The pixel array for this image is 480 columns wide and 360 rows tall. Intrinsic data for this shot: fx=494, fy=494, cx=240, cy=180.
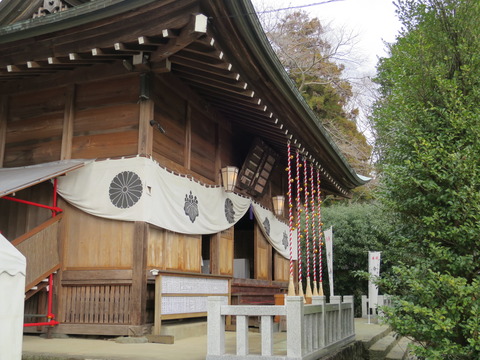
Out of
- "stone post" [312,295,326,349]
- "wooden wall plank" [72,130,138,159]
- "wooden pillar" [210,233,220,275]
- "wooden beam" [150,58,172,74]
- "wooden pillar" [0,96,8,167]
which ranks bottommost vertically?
"stone post" [312,295,326,349]

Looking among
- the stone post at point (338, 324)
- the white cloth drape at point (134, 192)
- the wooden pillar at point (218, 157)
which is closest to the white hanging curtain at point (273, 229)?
the wooden pillar at point (218, 157)

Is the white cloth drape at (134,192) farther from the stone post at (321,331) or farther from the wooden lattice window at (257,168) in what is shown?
the stone post at (321,331)

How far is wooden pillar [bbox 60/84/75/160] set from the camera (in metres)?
7.20

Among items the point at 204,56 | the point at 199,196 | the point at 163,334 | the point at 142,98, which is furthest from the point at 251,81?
the point at 163,334

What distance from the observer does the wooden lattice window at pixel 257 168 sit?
973 cm

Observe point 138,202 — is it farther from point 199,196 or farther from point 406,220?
point 406,220

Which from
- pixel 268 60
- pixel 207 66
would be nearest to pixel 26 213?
pixel 207 66

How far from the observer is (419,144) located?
5.07 metres

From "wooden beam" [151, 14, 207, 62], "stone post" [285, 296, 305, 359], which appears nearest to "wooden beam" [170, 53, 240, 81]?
"wooden beam" [151, 14, 207, 62]

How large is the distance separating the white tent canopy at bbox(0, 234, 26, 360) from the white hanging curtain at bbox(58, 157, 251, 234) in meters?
3.43

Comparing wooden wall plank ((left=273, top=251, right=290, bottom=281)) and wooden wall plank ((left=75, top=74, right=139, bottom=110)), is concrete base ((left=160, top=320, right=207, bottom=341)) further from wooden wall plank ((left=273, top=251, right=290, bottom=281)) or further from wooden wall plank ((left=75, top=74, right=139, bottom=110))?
wooden wall plank ((left=273, top=251, right=290, bottom=281))

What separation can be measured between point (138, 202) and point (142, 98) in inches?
56.2

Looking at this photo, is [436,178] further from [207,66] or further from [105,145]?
[105,145]

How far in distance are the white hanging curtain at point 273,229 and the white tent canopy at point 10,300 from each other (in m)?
7.48
